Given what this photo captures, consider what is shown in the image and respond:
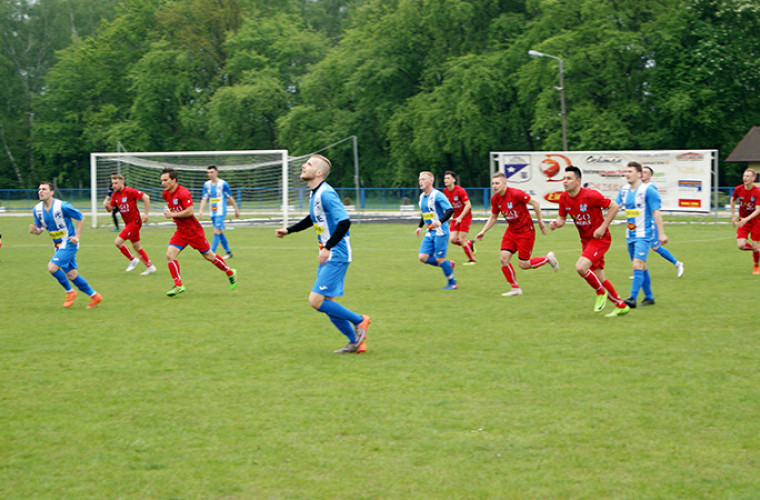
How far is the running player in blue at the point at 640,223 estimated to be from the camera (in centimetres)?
1084

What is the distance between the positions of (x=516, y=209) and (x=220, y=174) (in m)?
29.2

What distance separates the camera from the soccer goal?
32250mm

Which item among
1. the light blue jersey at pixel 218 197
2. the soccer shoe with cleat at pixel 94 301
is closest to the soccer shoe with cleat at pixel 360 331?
the soccer shoe with cleat at pixel 94 301

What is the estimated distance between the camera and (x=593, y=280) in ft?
33.6

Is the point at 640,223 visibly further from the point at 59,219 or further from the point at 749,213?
the point at 59,219

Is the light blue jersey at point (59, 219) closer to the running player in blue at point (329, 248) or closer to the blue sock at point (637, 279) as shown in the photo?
the running player in blue at point (329, 248)

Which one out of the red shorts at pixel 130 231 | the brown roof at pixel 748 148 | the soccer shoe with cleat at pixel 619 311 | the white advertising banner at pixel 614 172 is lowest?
the soccer shoe with cleat at pixel 619 311

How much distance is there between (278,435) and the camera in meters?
5.57

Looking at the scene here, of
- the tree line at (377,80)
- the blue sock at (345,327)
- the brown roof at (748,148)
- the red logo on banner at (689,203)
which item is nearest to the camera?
the blue sock at (345,327)

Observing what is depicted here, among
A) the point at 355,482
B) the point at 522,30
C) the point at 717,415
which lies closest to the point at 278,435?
the point at 355,482

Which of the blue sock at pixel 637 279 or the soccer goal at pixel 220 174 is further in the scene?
the soccer goal at pixel 220 174

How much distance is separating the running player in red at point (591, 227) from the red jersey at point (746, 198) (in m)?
5.95

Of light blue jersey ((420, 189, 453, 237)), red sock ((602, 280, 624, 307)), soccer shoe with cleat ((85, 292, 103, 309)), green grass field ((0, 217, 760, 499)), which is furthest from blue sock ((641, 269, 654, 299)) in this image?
soccer shoe with cleat ((85, 292, 103, 309))

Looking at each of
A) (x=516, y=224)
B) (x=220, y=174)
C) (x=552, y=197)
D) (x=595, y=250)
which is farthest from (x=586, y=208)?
(x=220, y=174)
